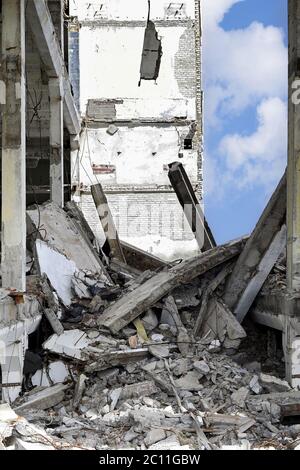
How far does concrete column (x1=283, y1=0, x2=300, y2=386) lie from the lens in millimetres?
8648

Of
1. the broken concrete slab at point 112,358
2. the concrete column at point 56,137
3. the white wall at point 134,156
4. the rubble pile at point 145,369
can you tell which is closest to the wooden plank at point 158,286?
the rubble pile at point 145,369

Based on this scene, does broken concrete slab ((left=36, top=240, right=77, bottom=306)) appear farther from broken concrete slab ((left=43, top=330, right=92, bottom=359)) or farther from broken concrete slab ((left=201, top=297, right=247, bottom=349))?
broken concrete slab ((left=201, top=297, right=247, bottom=349))

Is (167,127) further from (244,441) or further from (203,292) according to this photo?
(244,441)

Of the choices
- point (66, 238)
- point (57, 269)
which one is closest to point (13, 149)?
point (57, 269)

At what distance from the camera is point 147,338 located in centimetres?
968

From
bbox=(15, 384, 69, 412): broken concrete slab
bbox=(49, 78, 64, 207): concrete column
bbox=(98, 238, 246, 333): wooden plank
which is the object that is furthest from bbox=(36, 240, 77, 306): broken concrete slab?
bbox=(49, 78, 64, 207): concrete column

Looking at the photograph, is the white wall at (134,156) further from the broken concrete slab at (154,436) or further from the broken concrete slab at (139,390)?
the broken concrete slab at (154,436)

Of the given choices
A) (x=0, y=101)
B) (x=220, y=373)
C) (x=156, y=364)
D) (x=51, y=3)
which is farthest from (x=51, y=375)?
(x=51, y=3)

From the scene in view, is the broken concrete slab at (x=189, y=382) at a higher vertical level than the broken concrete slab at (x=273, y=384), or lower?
higher

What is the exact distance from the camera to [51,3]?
16.8 metres

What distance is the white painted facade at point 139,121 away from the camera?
23.3 meters

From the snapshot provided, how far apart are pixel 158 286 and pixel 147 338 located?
98 cm

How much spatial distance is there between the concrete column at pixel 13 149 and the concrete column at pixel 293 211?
12.1ft

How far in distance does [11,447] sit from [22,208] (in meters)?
4.22
